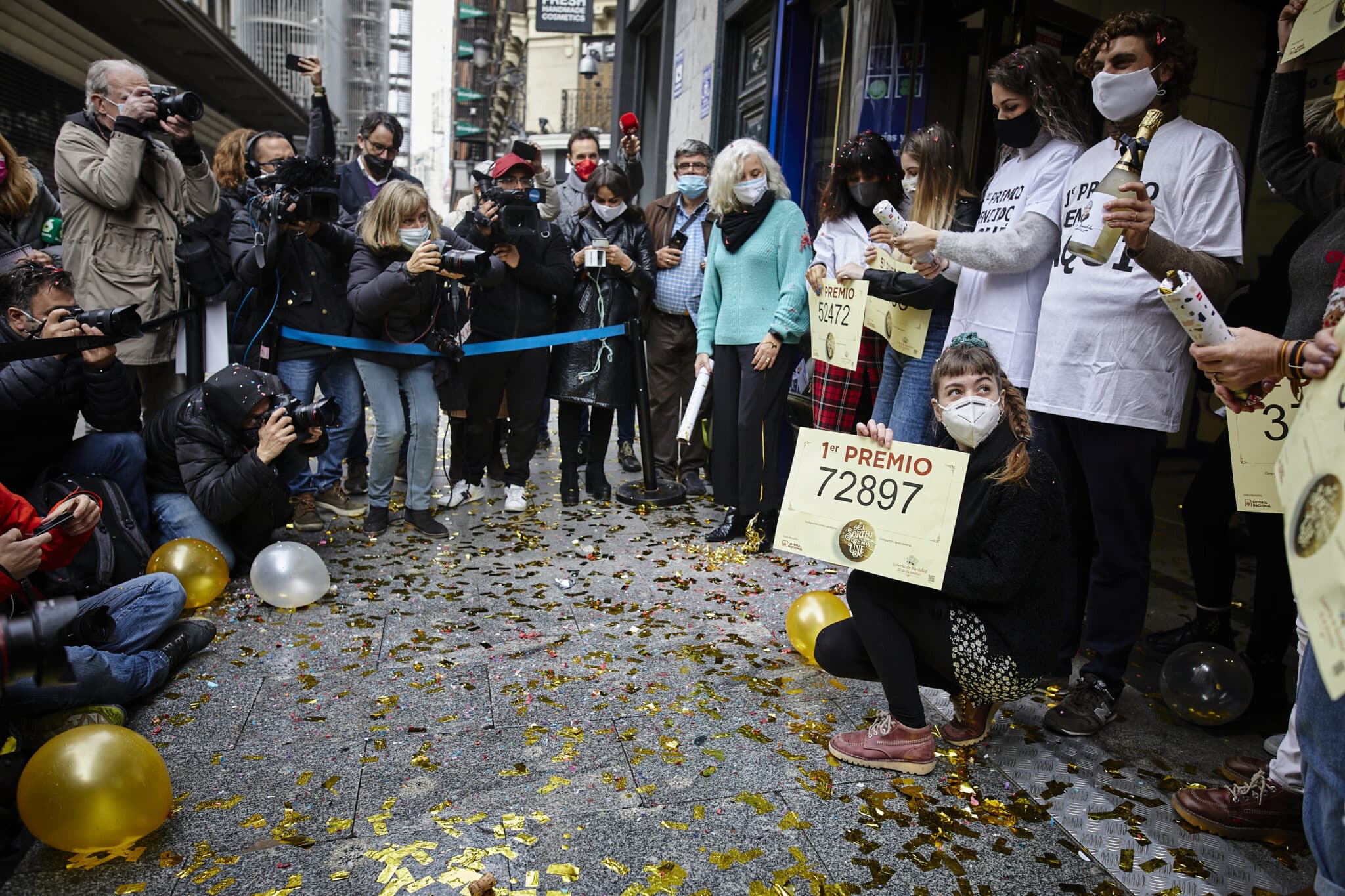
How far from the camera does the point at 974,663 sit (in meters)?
2.77

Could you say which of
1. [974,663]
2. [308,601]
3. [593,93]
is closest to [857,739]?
[974,663]

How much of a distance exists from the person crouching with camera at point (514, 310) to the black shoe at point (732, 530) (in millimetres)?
1322

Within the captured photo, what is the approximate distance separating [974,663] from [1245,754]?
974 mm

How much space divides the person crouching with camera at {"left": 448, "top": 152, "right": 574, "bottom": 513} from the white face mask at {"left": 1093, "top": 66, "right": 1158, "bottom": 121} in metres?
3.33

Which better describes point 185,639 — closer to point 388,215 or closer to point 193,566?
point 193,566

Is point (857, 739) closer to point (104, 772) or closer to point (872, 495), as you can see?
point (872, 495)

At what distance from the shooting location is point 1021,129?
11.1 ft

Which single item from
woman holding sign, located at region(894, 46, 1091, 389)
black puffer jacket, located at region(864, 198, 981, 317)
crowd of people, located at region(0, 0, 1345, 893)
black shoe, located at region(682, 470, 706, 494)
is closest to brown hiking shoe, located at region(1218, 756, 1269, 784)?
crowd of people, located at region(0, 0, 1345, 893)

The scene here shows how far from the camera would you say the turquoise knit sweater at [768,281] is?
16.2 feet

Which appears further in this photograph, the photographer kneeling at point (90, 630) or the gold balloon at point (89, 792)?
the photographer kneeling at point (90, 630)

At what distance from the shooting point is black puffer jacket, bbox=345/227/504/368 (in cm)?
500

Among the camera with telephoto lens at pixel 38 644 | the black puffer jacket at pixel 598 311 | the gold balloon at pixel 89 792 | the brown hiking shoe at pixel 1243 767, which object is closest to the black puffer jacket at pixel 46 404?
the gold balloon at pixel 89 792

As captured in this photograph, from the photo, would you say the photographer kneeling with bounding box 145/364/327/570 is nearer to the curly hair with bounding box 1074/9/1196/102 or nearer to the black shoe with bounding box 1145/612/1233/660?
the curly hair with bounding box 1074/9/1196/102

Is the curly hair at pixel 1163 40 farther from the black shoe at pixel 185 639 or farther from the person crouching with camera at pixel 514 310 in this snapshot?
the black shoe at pixel 185 639
